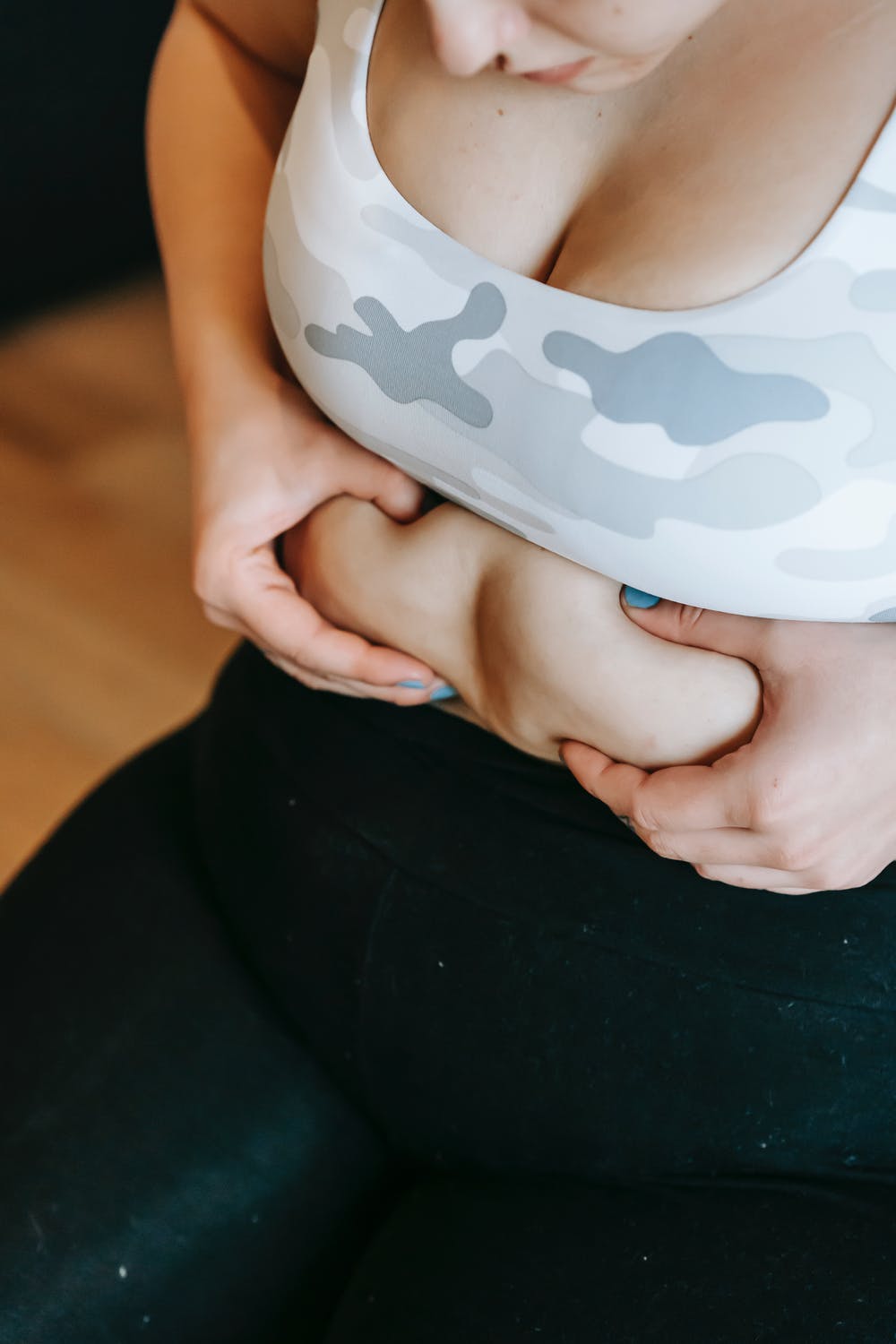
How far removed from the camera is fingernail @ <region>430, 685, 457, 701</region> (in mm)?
759

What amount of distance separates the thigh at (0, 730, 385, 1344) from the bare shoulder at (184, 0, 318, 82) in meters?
0.52

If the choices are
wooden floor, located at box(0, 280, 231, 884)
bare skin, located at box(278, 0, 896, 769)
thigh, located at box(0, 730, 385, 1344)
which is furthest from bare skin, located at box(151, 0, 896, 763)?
wooden floor, located at box(0, 280, 231, 884)

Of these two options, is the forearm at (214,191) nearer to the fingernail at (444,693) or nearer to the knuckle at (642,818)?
the fingernail at (444,693)

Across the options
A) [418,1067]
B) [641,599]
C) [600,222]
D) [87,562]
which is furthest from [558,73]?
[87,562]

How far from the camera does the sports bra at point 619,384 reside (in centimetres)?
52

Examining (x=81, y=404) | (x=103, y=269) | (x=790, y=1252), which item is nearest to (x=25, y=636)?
(x=81, y=404)

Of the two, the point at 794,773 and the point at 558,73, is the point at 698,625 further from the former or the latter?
the point at 558,73

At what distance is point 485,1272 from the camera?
69cm

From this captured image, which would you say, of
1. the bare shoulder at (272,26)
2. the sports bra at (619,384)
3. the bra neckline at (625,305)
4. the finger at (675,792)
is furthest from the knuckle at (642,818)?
the bare shoulder at (272,26)

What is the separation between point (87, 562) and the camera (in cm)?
194

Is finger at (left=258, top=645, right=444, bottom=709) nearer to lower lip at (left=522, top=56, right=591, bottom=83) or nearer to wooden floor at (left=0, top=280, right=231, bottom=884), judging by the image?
lower lip at (left=522, top=56, right=591, bottom=83)

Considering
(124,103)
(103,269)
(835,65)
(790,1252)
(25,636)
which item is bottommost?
(790,1252)

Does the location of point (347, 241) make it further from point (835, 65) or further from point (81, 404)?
point (81, 404)

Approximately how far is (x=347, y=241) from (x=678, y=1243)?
1.70 ft
